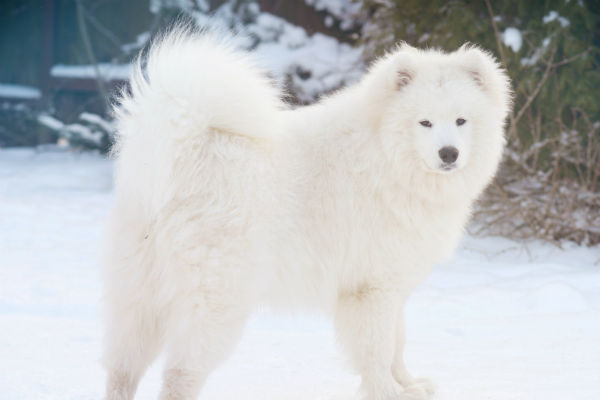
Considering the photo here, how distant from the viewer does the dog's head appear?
295 centimetres

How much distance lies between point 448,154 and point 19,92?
11.2m

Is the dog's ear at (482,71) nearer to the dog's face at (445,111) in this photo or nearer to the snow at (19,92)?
the dog's face at (445,111)

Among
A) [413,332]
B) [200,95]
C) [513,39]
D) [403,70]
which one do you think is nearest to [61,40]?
[513,39]

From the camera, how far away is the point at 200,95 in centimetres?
292

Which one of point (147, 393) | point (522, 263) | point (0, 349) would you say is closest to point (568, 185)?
point (522, 263)

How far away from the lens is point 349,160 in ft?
10.2

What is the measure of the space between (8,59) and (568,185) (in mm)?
10798

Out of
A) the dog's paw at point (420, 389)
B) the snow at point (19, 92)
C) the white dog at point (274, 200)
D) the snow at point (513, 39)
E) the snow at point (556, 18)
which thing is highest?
the snow at point (556, 18)

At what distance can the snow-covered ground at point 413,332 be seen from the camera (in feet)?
11.1

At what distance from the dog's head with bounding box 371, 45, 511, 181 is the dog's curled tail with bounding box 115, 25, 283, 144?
0.57m

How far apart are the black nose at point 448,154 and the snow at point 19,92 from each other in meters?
10.7

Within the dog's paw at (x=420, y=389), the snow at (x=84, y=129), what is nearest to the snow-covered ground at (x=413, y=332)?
the dog's paw at (x=420, y=389)

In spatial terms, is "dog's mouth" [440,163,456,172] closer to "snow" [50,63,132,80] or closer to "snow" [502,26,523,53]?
"snow" [502,26,523,53]

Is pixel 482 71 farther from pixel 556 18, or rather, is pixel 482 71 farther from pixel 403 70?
pixel 556 18
